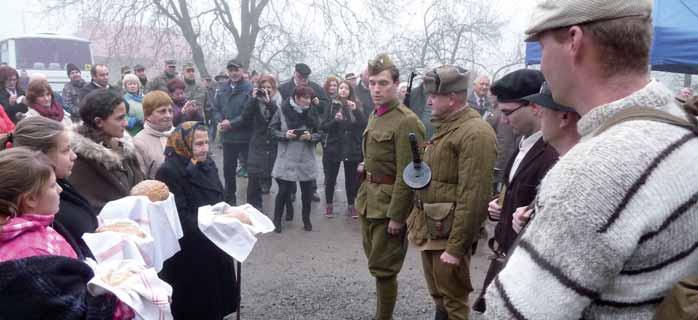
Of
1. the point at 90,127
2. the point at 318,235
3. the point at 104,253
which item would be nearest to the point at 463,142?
the point at 104,253

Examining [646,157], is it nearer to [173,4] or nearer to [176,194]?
[176,194]

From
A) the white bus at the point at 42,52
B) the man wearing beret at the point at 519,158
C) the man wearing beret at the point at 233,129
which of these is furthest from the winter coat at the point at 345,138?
the white bus at the point at 42,52

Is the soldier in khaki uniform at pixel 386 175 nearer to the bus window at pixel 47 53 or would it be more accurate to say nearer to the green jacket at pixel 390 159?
the green jacket at pixel 390 159

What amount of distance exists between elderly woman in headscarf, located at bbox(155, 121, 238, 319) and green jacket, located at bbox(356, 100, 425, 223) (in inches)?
45.0

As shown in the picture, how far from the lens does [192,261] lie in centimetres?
337

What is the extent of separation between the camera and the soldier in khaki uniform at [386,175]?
3.68 m

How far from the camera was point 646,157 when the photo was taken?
917mm

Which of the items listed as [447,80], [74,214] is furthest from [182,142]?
[447,80]

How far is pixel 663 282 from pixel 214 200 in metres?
3.00

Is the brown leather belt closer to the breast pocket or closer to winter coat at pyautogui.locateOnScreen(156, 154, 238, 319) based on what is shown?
the breast pocket

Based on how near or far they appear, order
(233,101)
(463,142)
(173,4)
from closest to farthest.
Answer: (463,142) → (233,101) → (173,4)

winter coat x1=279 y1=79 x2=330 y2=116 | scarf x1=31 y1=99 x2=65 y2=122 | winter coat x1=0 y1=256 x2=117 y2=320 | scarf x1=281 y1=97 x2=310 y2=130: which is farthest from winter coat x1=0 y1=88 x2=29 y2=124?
winter coat x1=0 y1=256 x2=117 y2=320

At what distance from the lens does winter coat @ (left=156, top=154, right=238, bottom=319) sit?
11.0 feet

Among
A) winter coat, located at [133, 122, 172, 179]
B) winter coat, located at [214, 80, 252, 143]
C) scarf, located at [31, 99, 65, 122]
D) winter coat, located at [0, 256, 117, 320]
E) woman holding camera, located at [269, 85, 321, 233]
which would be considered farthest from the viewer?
winter coat, located at [214, 80, 252, 143]
